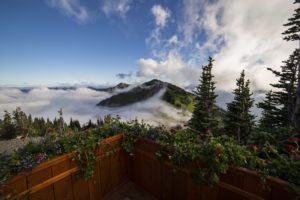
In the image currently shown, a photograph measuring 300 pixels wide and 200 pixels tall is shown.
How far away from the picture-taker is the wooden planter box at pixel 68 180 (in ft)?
6.86

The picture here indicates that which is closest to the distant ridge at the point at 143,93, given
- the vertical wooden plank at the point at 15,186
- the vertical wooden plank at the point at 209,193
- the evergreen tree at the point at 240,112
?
the evergreen tree at the point at 240,112

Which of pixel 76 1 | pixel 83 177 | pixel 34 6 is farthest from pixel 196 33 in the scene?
pixel 83 177

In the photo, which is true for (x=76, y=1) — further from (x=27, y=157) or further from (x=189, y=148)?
(x=189, y=148)

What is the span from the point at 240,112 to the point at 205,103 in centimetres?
304

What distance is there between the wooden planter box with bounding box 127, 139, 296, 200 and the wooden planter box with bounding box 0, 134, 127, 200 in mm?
418

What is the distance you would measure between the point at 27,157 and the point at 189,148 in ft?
7.11

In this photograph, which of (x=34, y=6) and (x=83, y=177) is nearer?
(x=83, y=177)

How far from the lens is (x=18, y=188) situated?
1978mm

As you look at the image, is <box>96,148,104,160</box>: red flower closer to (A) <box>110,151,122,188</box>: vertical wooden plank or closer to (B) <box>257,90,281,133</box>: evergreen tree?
(A) <box>110,151,122,188</box>: vertical wooden plank

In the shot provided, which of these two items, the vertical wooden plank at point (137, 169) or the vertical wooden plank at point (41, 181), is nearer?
the vertical wooden plank at point (41, 181)

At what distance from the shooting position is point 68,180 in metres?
2.63

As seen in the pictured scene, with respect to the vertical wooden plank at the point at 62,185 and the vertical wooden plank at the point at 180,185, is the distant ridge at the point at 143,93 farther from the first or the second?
the vertical wooden plank at the point at 62,185

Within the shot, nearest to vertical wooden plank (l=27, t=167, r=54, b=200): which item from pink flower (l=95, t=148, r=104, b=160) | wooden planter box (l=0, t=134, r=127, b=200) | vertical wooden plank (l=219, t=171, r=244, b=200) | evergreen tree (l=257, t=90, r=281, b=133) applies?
wooden planter box (l=0, t=134, r=127, b=200)

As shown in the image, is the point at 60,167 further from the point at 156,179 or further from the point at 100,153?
the point at 156,179
